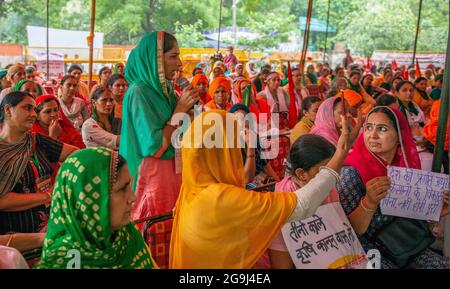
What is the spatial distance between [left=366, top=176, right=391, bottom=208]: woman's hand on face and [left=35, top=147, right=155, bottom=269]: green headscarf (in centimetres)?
120

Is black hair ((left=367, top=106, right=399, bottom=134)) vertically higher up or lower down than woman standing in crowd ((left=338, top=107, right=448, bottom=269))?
higher up

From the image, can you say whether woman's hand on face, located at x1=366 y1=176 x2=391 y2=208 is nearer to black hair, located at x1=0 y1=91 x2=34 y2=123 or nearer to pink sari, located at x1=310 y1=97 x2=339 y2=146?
pink sari, located at x1=310 y1=97 x2=339 y2=146

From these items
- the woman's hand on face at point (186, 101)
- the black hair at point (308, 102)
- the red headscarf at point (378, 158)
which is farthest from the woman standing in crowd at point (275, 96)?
the woman's hand on face at point (186, 101)

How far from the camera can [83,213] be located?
5.61 ft

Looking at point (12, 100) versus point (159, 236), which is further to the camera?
point (12, 100)

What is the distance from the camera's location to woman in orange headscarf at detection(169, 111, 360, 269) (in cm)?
196

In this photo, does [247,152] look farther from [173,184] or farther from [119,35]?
[119,35]

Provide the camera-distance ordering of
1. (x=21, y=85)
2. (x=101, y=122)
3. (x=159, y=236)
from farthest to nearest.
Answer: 1. (x=21, y=85)
2. (x=101, y=122)
3. (x=159, y=236)

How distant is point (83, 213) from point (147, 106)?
41.9 inches

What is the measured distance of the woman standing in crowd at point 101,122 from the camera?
4.02m

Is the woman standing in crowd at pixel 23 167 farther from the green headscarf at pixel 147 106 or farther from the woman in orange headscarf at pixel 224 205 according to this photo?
the woman in orange headscarf at pixel 224 205

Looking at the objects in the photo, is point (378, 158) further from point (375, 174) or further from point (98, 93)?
point (98, 93)

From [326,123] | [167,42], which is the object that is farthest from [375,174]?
[326,123]

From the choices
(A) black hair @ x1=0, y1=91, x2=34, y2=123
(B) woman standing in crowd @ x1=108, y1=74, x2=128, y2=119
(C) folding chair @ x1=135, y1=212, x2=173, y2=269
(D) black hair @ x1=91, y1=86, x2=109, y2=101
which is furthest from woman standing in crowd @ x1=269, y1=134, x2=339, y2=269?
(B) woman standing in crowd @ x1=108, y1=74, x2=128, y2=119
